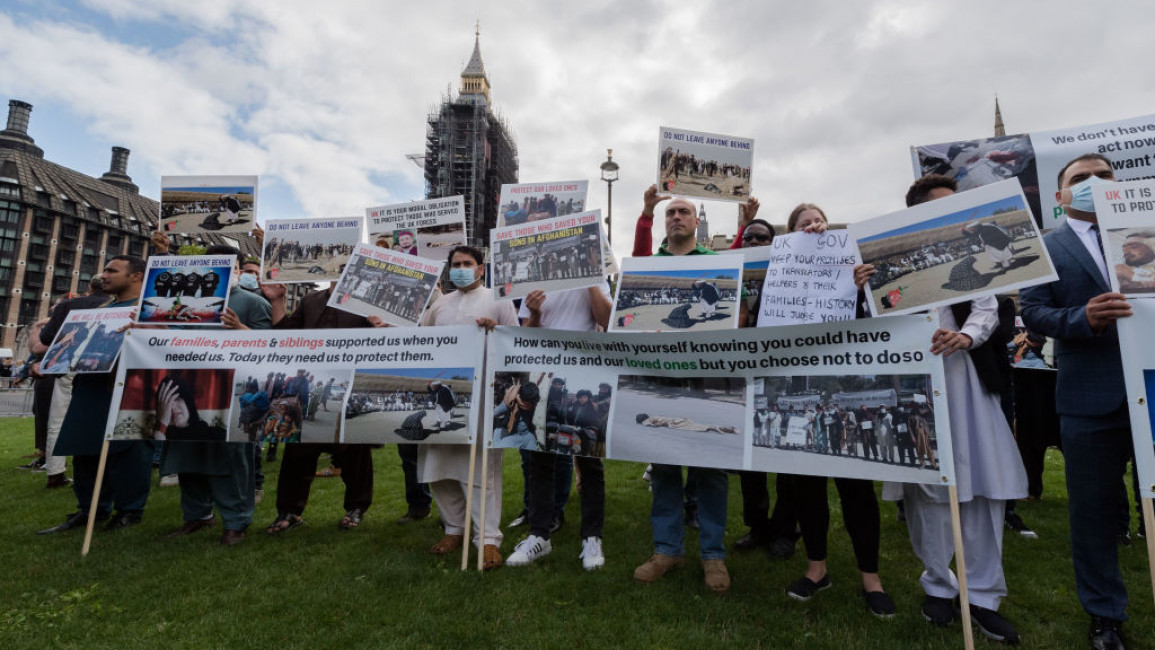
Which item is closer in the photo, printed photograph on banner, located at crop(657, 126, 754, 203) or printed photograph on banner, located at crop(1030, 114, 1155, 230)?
printed photograph on banner, located at crop(1030, 114, 1155, 230)

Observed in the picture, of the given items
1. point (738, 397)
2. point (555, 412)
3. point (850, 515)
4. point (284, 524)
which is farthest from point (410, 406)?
point (850, 515)

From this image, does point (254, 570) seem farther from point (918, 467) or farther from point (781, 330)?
point (918, 467)

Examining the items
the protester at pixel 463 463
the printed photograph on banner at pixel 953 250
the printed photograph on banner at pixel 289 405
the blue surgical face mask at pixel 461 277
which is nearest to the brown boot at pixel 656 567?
the protester at pixel 463 463

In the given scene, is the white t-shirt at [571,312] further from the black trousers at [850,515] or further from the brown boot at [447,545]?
the black trousers at [850,515]

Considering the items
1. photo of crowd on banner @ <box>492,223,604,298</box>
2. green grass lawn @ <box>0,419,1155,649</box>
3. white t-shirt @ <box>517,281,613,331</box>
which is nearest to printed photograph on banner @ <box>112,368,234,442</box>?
green grass lawn @ <box>0,419,1155,649</box>

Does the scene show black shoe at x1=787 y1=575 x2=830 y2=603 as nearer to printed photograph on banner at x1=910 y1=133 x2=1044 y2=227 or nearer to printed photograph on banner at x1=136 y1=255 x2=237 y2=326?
printed photograph on banner at x1=910 y1=133 x2=1044 y2=227

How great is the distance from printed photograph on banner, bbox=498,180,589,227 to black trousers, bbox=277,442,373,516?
8.49 ft

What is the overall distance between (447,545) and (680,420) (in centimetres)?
212

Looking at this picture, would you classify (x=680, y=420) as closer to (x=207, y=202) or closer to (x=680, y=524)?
(x=680, y=524)

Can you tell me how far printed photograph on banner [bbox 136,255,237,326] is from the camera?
4.71 m

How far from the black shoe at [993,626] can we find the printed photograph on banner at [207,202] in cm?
661

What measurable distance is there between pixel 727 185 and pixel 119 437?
551 cm

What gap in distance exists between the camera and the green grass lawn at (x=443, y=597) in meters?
2.93

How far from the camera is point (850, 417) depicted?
10.2 ft
